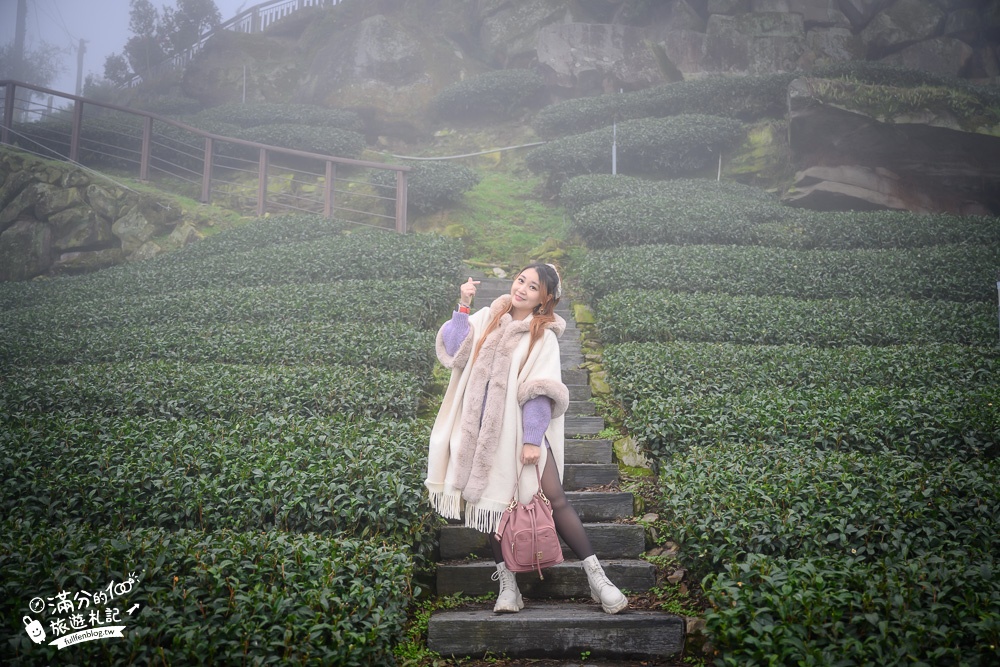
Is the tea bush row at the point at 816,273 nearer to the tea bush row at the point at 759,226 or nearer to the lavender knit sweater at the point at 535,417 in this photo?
the tea bush row at the point at 759,226

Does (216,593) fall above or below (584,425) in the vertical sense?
below

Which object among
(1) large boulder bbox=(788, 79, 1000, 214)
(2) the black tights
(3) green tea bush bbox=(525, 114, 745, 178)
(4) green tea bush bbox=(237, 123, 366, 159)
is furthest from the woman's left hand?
(4) green tea bush bbox=(237, 123, 366, 159)

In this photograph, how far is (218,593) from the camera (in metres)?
2.80

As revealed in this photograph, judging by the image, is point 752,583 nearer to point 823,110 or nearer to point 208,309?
point 208,309

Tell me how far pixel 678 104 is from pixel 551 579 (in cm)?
1412

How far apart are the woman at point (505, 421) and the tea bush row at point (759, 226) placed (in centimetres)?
828

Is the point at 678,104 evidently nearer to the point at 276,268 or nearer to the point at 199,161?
the point at 276,268

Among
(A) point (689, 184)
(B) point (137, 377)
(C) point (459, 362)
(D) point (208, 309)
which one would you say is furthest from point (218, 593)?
(A) point (689, 184)

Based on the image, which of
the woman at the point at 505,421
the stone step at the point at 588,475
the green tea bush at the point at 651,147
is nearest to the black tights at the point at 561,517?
the woman at the point at 505,421

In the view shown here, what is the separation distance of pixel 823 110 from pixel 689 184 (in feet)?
9.22

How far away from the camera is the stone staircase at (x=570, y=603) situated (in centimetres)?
336

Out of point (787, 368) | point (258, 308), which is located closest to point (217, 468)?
point (258, 308)

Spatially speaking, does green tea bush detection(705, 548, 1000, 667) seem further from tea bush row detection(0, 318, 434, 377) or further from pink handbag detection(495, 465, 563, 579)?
tea bush row detection(0, 318, 434, 377)

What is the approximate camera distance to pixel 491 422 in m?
3.41
